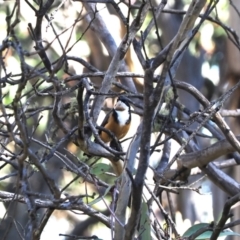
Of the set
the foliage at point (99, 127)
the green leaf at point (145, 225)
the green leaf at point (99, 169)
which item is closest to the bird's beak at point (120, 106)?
the foliage at point (99, 127)

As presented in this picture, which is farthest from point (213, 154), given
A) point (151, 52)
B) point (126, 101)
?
point (151, 52)

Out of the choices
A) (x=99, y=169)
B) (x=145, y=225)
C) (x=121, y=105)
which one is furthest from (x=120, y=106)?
(x=145, y=225)

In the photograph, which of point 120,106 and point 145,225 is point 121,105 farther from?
point 145,225

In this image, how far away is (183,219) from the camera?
16.5ft

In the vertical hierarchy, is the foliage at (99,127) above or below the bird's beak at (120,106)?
below

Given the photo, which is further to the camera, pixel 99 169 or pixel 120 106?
pixel 120 106

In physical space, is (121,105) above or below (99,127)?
above

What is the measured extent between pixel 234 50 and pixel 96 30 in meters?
1.30

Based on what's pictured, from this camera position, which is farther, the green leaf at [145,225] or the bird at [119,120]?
the bird at [119,120]

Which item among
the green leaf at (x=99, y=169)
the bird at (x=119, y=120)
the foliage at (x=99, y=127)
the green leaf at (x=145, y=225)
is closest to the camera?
the foliage at (x=99, y=127)

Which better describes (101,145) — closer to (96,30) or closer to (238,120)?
(96,30)

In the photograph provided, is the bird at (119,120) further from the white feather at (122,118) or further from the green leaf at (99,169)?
the green leaf at (99,169)

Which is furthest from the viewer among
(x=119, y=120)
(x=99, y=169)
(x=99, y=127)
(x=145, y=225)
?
(x=119, y=120)

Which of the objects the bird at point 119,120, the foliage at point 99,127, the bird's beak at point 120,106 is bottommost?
the foliage at point 99,127
